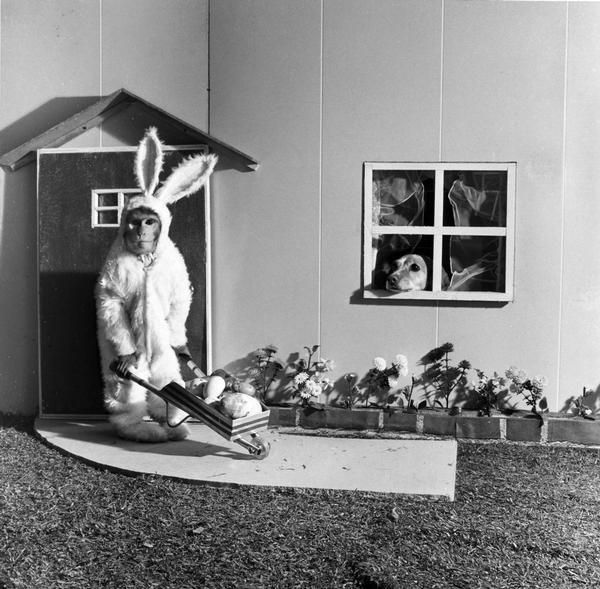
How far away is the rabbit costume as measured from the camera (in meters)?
5.82

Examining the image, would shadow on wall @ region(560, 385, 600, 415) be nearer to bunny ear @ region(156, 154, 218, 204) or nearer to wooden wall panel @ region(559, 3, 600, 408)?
wooden wall panel @ region(559, 3, 600, 408)

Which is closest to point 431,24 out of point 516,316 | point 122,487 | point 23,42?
point 516,316

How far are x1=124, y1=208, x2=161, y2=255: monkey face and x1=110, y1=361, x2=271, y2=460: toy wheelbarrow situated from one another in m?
1.00

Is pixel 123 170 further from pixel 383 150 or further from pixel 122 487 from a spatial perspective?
pixel 122 487

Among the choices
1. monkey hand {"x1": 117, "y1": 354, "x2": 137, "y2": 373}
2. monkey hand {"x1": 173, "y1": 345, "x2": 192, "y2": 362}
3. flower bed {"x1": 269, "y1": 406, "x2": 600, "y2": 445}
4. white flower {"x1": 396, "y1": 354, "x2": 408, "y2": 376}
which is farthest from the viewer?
white flower {"x1": 396, "y1": 354, "x2": 408, "y2": 376}

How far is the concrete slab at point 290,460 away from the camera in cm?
498

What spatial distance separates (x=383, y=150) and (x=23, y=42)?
3284mm

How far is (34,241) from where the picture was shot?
694cm

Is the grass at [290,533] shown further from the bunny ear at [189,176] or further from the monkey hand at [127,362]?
the bunny ear at [189,176]

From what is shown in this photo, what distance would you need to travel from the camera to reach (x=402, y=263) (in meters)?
6.43

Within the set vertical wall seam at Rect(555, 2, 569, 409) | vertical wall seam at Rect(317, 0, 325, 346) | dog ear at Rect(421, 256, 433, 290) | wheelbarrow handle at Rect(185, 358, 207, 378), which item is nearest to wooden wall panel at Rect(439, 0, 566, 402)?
vertical wall seam at Rect(555, 2, 569, 409)

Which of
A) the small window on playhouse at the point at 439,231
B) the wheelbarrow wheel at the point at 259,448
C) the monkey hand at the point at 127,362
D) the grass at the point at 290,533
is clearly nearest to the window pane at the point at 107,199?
the monkey hand at the point at 127,362

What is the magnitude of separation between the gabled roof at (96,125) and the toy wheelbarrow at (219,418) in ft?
6.98

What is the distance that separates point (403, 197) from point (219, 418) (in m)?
2.60
